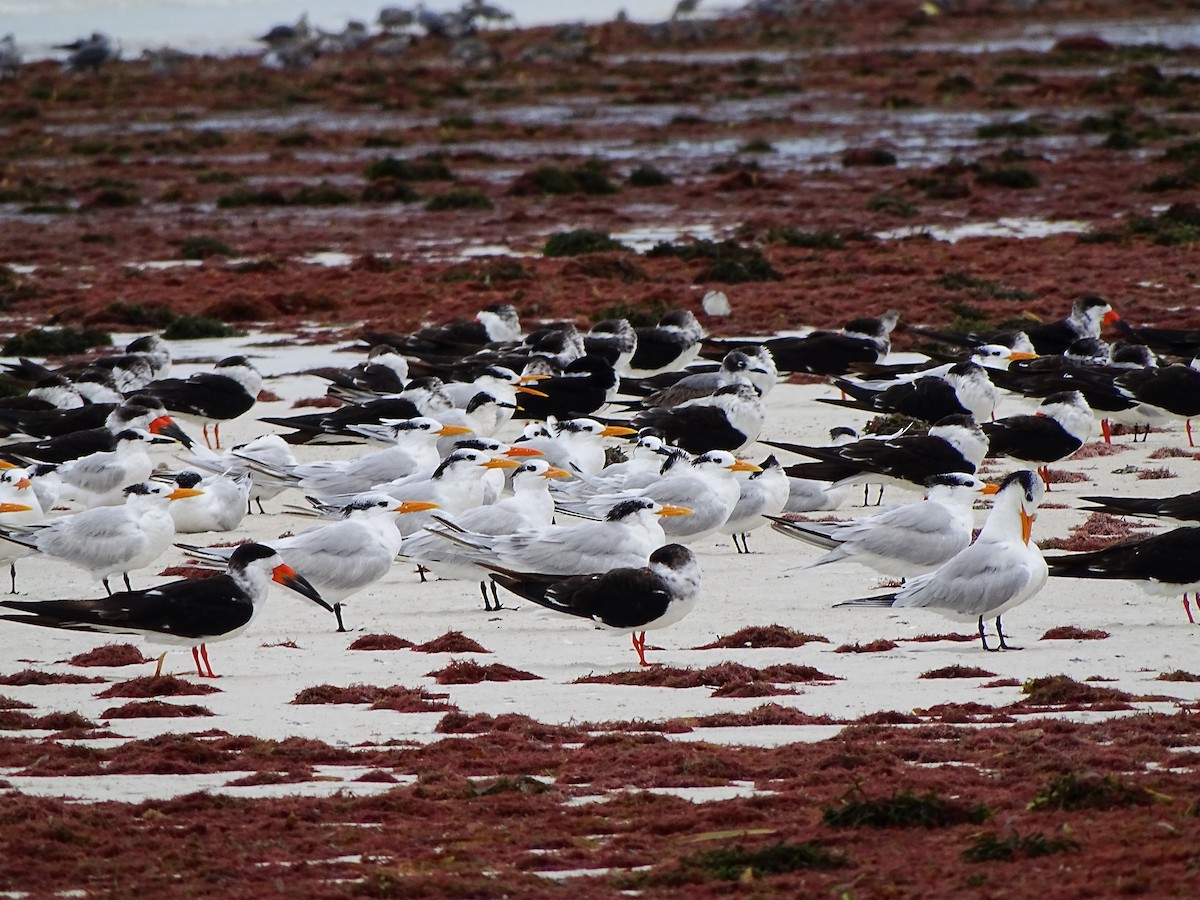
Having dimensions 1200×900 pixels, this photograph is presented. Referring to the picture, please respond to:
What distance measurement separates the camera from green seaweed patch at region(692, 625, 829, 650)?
10.1 meters

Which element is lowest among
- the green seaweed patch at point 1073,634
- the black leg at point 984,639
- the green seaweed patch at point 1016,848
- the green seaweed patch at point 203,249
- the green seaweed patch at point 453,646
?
the green seaweed patch at point 1073,634

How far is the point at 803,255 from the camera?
26.1 meters

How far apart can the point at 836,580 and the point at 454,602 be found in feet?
8.34

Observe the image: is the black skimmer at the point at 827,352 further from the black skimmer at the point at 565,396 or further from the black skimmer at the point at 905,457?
the black skimmer at the point at 905,457

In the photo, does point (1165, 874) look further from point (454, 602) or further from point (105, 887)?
point (454, 602)

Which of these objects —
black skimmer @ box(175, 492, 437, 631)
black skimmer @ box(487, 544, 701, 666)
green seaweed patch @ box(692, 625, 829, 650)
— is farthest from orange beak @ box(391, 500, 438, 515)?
green seaweed patch @ box(692, 625, 829, 650)

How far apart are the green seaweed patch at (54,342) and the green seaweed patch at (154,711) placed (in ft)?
→ 42.2

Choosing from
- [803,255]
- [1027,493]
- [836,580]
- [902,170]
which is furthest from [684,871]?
[902,170]

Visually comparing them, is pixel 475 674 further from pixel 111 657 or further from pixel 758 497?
pixel 758 497

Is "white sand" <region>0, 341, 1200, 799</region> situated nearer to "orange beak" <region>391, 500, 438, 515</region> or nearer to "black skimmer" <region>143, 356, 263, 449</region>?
"orange beak" <region>391, 500, 438, 515</region>

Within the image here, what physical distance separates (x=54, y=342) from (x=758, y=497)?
1148 centimetres

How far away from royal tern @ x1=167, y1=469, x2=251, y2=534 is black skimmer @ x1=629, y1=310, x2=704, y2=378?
6.25m

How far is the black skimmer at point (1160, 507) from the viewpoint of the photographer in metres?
11.4

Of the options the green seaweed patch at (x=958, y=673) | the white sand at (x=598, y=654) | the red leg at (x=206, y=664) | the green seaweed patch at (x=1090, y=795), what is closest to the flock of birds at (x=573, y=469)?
the red leg at (x=206, y=664)
